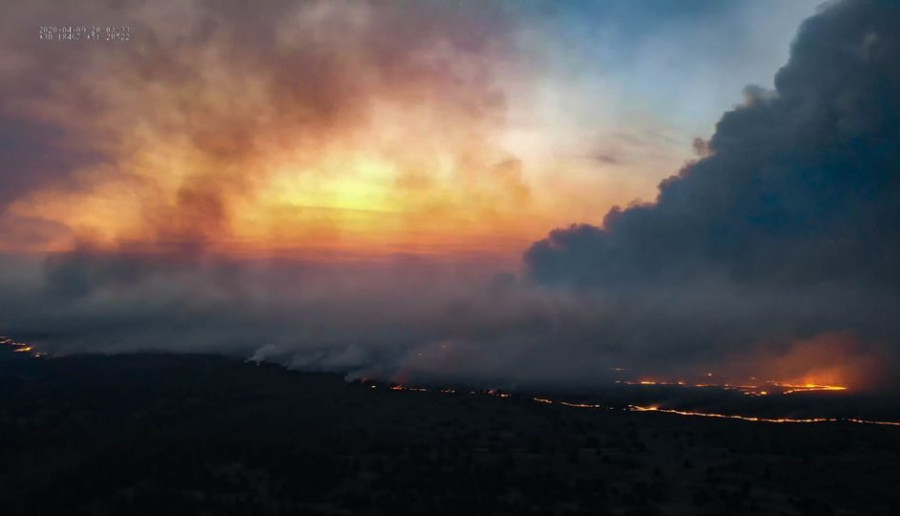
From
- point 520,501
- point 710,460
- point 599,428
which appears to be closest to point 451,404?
point 599,428

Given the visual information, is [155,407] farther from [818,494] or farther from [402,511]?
[818,494]

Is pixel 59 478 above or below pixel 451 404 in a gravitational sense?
below

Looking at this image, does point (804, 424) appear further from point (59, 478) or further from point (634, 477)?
point (59, 478)

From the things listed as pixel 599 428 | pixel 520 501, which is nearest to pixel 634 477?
pixel 520 501

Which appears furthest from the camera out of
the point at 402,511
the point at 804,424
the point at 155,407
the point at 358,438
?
the point at 155,407

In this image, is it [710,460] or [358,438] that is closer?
[710,460]

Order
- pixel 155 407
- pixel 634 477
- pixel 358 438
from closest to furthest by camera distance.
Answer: pixel 634 477, pixel 358 438, pixel 155 407
